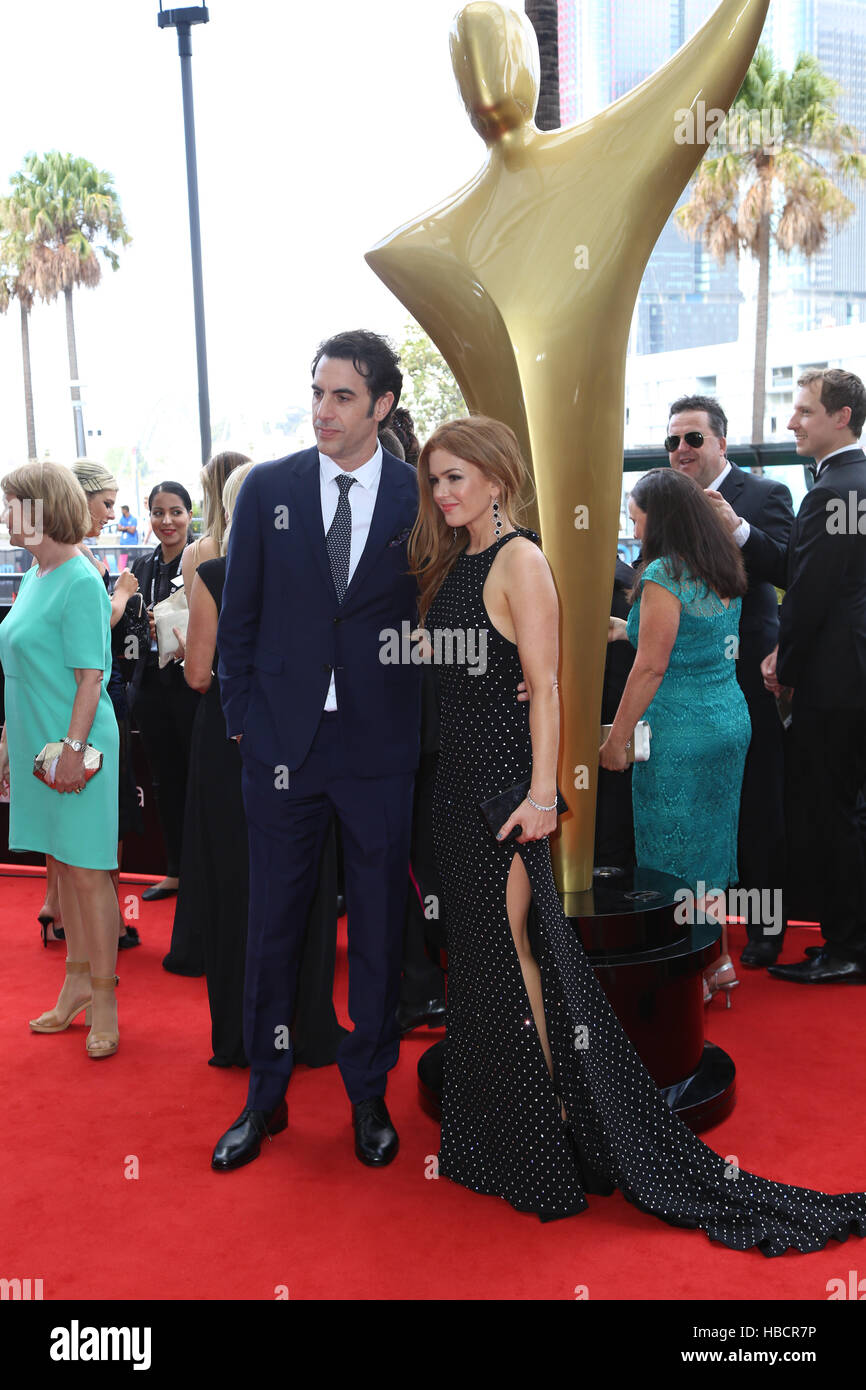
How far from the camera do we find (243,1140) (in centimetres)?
252

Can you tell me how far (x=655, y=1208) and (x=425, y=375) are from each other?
24.8 m

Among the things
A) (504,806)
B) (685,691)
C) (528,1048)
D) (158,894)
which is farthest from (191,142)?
(528,1048)

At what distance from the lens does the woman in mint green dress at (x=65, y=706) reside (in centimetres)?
308

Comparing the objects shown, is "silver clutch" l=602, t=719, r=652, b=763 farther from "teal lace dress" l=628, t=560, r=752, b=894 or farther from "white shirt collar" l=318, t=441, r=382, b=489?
"white shirt collar" l=318, t=441, r=382, b=489

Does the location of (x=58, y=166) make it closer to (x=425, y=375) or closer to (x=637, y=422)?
(x=425, y=375)

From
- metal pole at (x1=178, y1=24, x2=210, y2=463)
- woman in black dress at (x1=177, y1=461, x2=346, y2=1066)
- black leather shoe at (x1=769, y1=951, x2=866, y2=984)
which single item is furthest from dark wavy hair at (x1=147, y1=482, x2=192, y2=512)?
metal pole at (x1=178, y1=24, x2=210, y2=463)

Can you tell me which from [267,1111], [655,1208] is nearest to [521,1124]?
[655,1208]

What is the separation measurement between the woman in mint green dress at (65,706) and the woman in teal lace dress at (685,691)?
1347 mm

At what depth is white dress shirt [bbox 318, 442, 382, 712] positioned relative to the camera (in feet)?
8.09

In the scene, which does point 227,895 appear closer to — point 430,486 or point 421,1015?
point 421,1015

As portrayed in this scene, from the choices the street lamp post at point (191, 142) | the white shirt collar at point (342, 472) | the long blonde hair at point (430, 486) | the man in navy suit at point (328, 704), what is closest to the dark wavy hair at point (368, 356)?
the man in navy suit at point (328, 704)

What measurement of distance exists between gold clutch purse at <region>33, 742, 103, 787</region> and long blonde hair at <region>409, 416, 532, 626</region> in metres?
1.15

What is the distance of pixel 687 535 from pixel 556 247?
818 millimetres

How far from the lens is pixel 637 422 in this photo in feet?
113
